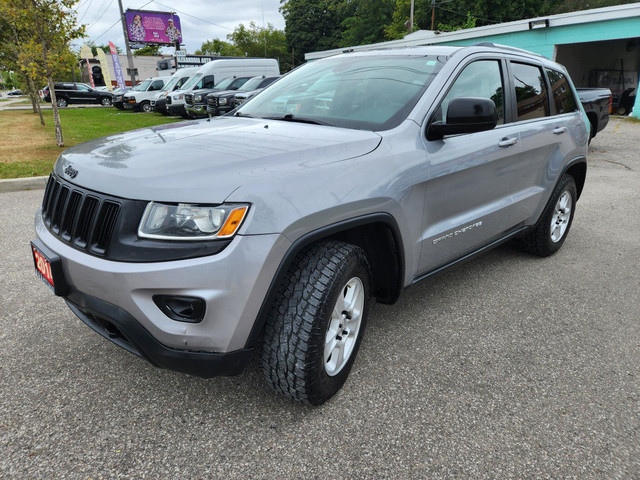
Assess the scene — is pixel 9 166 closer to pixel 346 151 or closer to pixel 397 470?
pixel 346 151

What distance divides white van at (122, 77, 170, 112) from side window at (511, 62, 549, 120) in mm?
23494

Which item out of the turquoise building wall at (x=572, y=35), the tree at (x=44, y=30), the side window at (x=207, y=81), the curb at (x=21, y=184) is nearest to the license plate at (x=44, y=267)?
the curb at (x=21, y=184)

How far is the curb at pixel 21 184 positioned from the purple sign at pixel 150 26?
52.1m

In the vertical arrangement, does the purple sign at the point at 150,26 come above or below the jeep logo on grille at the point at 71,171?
above

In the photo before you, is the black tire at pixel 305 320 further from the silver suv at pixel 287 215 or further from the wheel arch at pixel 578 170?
the wheel arch at pixel 578 170

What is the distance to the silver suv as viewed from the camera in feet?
5.88

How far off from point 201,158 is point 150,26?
60386 mm

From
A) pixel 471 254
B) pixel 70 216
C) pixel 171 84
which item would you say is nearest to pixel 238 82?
pixel 171 84

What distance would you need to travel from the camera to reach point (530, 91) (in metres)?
3.69

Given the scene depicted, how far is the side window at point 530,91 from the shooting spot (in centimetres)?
352

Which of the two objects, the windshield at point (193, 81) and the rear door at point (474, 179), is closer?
the rear door at point (474, 179)

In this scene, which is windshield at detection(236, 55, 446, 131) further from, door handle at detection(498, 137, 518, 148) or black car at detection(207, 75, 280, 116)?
black car at detection(207, 75, 280, 116)

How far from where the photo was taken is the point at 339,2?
60281 millimetres

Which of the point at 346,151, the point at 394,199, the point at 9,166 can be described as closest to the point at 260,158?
the point at 346,151
